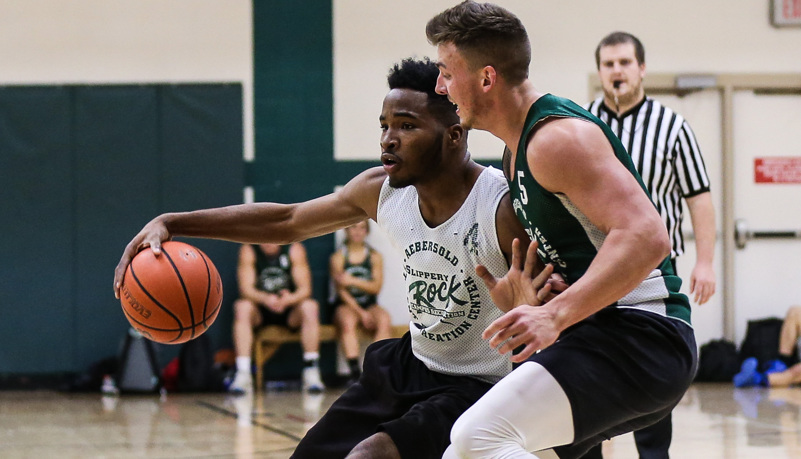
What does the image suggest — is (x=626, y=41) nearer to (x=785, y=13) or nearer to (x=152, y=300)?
(x=152, y=300)

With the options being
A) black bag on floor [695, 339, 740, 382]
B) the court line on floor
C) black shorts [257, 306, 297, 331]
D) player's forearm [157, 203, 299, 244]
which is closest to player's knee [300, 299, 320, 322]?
black shorts [257, 306, 297, 331]

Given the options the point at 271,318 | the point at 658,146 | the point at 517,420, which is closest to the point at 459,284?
the point at 517,420

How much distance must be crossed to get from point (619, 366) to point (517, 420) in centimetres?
31

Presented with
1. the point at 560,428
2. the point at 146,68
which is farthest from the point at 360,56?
the point at 560,428

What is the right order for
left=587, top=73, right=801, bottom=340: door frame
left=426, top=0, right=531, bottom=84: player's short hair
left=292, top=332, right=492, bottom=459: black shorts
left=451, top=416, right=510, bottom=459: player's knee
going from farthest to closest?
left=587, top=73, right=801, bottom=340: door frame, left=292, top=332, right=492, bottom=459: black shorts, left=426, top=0, right=531, bottom=84: player's short hair, left=451, top=416, right=510, bottom=459: player's knee

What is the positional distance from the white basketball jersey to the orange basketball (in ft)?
2.30

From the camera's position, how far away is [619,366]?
249 cm

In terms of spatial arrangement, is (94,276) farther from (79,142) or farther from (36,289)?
(79,142)

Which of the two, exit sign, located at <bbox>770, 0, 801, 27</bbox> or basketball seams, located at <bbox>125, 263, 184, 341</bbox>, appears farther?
exit sign, located at <bbox>770, 0, 801, 27</bbox>

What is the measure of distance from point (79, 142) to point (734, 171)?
642 cm

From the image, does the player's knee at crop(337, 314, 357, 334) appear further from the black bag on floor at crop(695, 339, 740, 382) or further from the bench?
the black bag on floor at crop(695, 339, 740, 382)

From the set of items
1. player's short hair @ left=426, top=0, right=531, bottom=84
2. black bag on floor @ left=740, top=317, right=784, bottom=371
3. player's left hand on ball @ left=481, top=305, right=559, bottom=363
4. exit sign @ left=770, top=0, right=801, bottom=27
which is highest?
exit sign @ left=770, top=0, right=801, bottom=27

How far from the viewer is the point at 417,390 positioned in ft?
10.5

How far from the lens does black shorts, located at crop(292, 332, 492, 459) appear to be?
297cm
